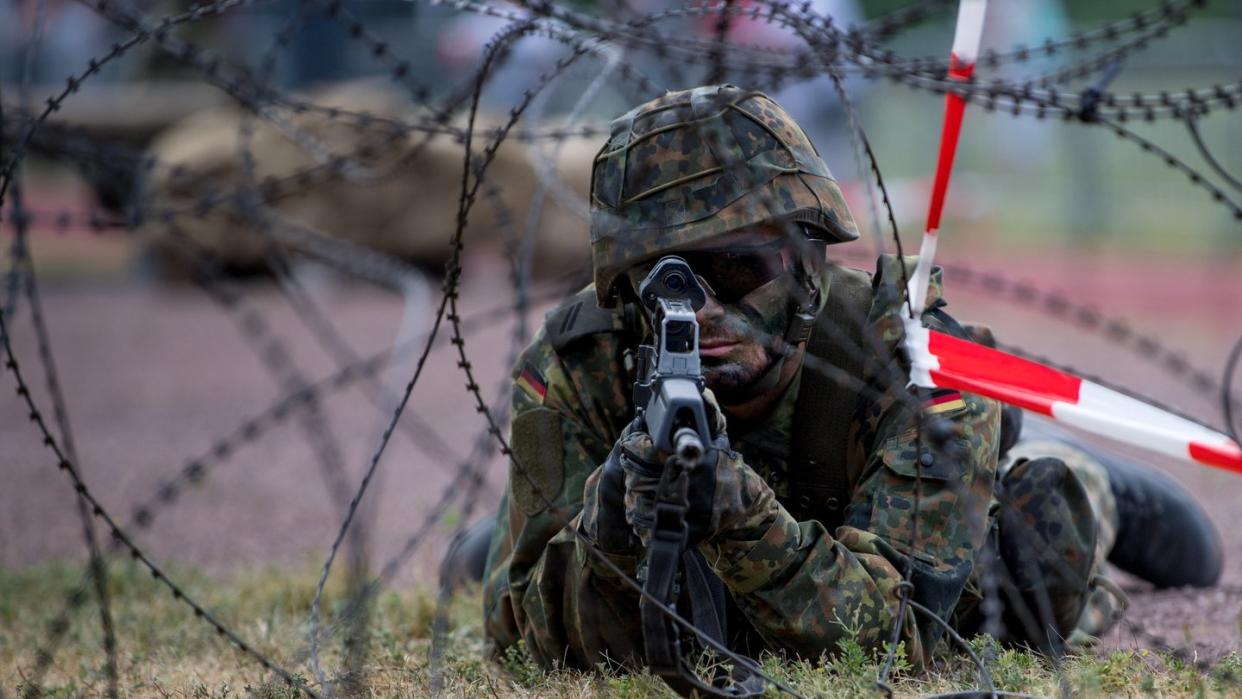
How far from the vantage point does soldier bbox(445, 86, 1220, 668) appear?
3102mm

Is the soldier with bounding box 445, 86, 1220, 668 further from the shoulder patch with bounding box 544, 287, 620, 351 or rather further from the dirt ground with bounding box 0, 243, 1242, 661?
the dirt ground with bounding box 0, 243, 1242, 661

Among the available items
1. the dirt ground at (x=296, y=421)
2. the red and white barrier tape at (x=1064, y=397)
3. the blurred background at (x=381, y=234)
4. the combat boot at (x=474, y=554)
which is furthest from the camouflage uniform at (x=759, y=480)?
the combat boot at (x=474, y=554)

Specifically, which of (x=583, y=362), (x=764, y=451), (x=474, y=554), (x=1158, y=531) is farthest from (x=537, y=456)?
(x=1158, y=531)

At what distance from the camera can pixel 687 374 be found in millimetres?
2814

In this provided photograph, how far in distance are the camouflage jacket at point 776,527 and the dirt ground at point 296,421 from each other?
0.34 meters

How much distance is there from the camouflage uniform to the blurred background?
0.21m

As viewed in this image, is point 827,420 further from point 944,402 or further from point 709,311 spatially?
point 709,311

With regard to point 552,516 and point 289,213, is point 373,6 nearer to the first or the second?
point 289,213

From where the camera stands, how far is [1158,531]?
480 centimetres

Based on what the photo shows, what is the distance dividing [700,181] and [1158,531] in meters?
2.34

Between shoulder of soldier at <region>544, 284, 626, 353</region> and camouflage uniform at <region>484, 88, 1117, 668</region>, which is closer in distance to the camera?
camouflage uniform at <region>484, 88, 1117, 668</region>

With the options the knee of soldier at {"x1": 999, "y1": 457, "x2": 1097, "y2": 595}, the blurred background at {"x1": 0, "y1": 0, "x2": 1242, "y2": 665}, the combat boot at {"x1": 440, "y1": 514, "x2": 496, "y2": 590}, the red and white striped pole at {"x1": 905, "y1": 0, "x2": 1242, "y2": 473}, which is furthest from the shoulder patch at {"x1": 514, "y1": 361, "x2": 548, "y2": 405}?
the combat boot at {"x1": 440, "y1": 514, "x2": 496, "y2": 590}

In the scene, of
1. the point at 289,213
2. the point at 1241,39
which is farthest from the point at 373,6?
the point at 1241,39

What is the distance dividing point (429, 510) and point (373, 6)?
12.8 meters
